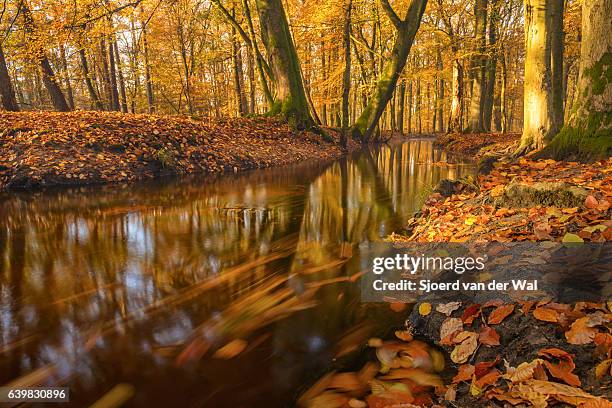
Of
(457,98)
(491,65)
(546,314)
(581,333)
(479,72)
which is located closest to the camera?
(581,333)

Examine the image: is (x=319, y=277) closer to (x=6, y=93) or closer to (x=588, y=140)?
(x=588, y=140)

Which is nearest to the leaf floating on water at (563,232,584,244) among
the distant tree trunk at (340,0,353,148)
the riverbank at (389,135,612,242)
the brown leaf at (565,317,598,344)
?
the riverbank at (389,135,612,242)

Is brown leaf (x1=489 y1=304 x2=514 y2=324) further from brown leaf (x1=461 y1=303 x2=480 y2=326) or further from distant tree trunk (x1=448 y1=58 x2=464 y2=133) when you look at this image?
distant tree trunk (x1=448 y1=58 x2=464 y2=133)

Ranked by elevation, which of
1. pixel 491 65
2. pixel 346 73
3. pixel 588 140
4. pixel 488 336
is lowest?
pixel 488 336

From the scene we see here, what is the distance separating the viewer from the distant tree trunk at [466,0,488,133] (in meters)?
17.2

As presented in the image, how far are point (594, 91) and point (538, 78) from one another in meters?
2.61

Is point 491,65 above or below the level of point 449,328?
above

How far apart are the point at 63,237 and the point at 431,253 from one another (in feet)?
14.9

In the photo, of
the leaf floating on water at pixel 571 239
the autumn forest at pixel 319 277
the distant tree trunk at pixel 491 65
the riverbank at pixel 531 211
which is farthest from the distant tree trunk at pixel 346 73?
the leaf floating on water at pixel 571 239

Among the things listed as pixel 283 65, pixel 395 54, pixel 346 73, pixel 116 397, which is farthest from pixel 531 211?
pixel 346 73

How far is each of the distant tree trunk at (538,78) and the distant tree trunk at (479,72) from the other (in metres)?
10.1

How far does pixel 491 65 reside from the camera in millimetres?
18641

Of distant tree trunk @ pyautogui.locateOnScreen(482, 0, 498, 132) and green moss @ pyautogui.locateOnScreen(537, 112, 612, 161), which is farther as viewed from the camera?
distant tree trunk @ pyautogui.locateOnScreen(482, 0, 498, 132)

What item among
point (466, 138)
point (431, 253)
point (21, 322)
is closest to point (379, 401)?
point (431, 253)
